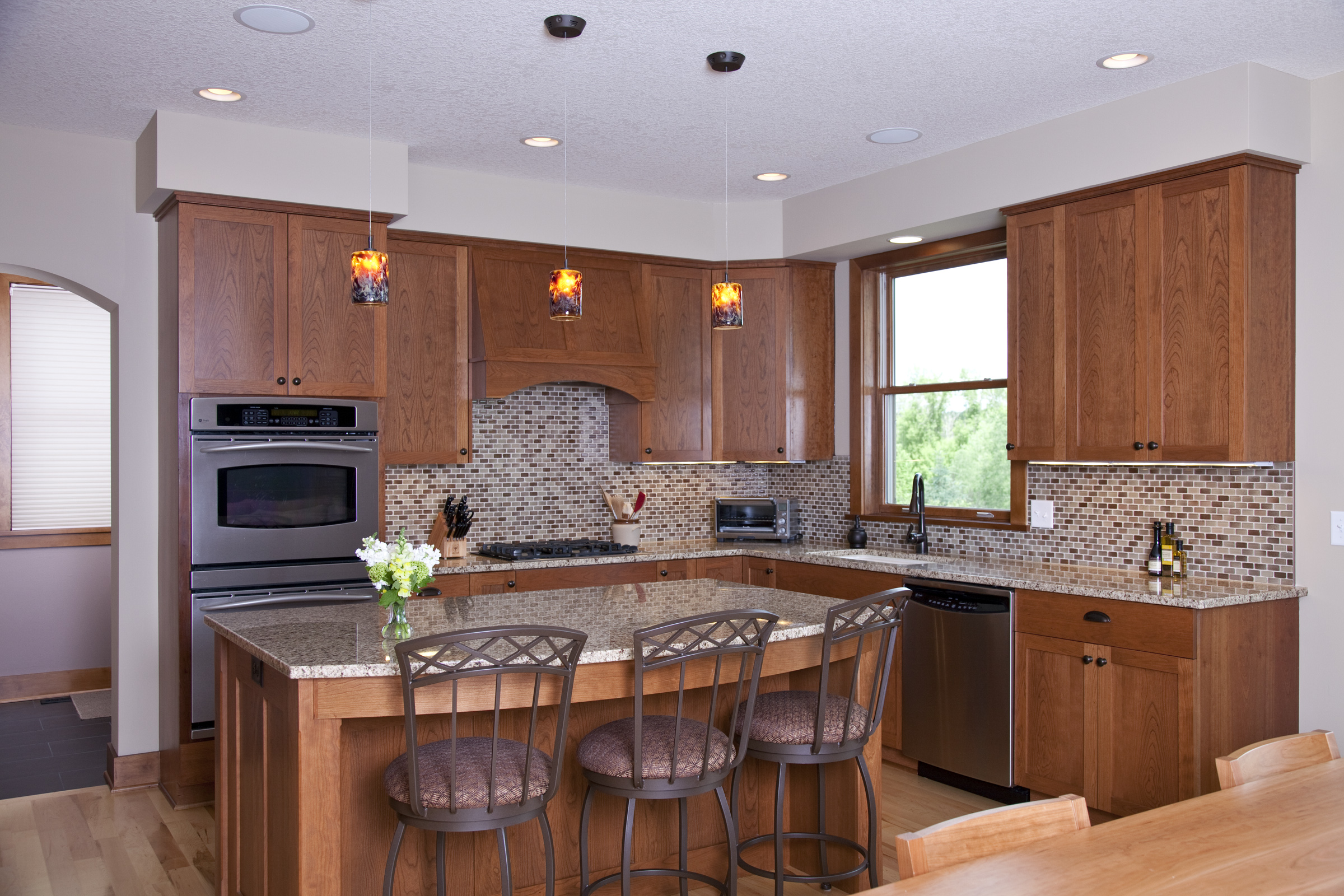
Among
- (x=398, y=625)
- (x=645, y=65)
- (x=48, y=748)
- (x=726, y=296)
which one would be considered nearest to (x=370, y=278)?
(x=398, y=625)

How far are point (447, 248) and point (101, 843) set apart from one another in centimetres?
283

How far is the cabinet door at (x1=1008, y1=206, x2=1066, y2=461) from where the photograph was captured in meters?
4.13

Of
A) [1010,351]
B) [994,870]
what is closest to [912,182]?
[1010,351]

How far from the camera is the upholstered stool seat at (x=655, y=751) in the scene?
259 cm

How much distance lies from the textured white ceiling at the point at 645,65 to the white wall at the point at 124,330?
225 millimetres

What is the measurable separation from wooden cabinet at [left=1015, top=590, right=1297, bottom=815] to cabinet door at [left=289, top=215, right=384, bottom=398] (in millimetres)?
2856

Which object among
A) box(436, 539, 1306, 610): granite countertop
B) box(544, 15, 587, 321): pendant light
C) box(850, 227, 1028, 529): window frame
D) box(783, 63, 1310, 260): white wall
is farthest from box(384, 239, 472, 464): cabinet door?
box(850, 227, 1028, 529): window frame

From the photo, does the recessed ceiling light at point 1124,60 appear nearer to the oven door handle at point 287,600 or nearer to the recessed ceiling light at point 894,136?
the recessed ceiling light at point 894,136

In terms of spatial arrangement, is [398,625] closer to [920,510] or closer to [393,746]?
[393,746]

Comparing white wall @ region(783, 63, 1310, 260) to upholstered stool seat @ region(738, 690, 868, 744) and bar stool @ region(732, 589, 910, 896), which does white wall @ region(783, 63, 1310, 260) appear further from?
upholstered stool seat @ region(738, 690, 868, 744)

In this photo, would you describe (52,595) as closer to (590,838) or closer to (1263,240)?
(590,838)

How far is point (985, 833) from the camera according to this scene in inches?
63.1

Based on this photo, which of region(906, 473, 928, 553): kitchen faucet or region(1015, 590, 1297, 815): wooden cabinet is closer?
region(1015, 590, 1297, 815): wooden cabinet

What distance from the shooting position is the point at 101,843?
146 inches
